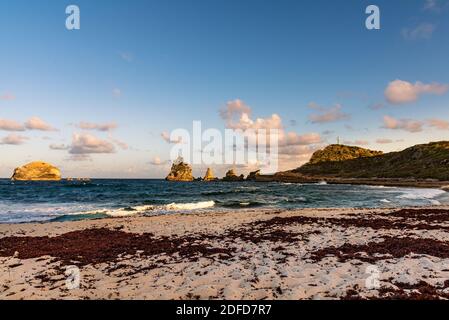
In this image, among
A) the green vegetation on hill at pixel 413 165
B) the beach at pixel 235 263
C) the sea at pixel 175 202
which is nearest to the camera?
the beach at pixel 235 263

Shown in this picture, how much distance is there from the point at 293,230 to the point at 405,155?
18789 centimetres

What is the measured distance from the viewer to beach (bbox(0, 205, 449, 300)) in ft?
30.8

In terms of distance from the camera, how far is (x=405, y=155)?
179375 millimetres

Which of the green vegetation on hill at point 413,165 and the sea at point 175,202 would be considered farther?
the green vegetation on hill at point 413,165

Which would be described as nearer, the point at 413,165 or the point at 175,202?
the point at 175,202

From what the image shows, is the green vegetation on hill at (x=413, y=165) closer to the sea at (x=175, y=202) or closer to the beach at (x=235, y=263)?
the sea at (x=175, y=202)

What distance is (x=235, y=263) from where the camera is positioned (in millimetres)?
12508

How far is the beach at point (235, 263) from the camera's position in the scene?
9391mm

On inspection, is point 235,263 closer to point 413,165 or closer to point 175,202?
point 175,202

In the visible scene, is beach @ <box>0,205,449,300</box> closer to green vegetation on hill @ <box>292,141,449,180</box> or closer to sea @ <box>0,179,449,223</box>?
sea @ <box>0,179,449,223</box>

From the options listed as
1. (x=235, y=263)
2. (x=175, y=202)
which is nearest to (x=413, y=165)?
(x=175, y=202)

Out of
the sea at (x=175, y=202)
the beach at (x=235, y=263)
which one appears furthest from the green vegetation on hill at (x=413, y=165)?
the beach at (x=235, y=263)
